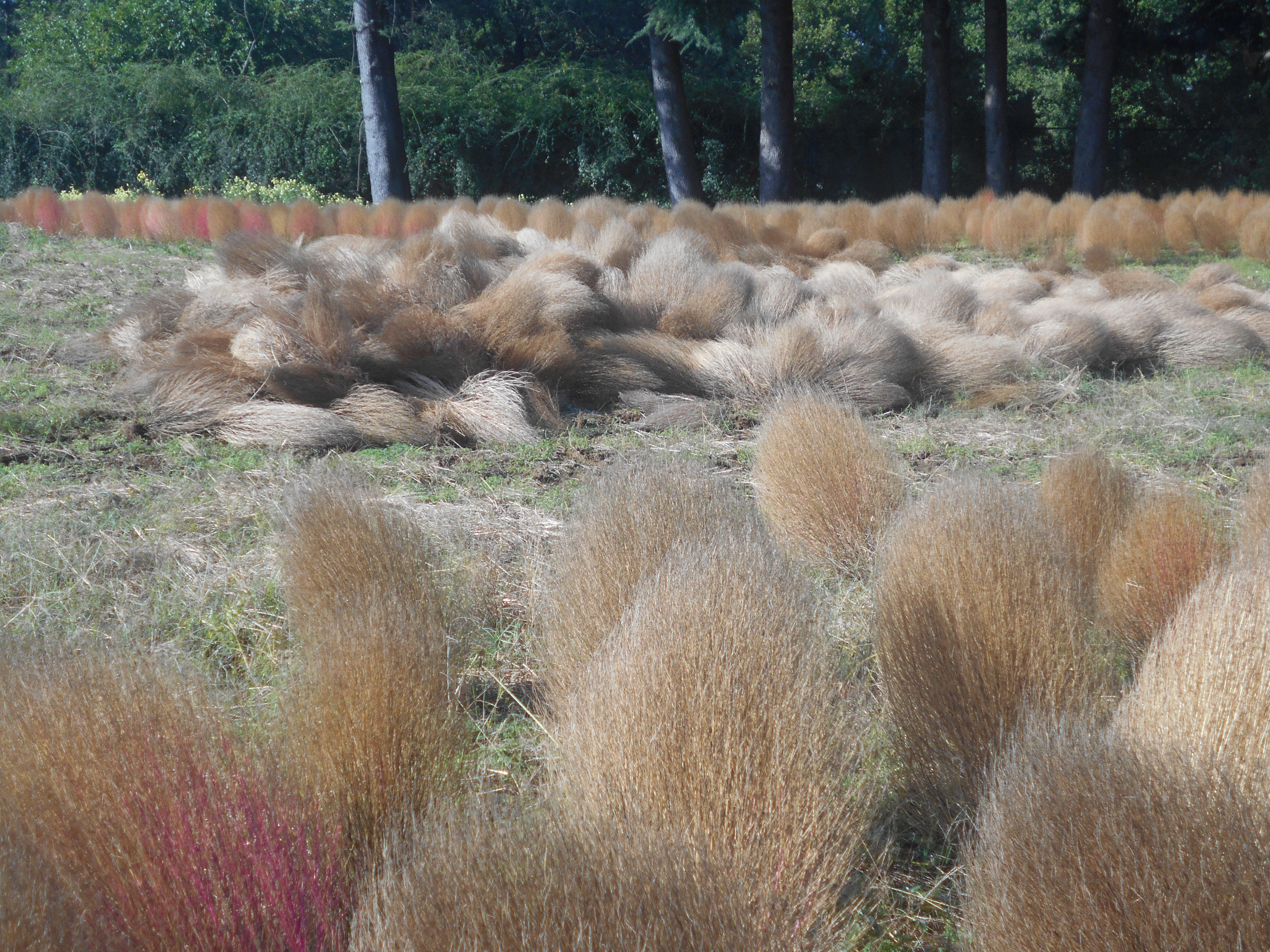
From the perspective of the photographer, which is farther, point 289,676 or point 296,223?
point 296,223

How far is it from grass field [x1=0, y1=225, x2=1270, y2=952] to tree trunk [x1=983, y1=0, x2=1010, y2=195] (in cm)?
1001

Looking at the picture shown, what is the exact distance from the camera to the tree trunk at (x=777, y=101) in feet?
38.6

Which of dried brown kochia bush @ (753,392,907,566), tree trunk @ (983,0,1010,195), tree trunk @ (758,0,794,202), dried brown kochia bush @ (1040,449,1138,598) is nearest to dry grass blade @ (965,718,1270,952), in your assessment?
dried brown kochia bush @ (1040,449,1138,598)

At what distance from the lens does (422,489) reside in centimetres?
364

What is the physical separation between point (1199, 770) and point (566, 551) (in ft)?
4.78

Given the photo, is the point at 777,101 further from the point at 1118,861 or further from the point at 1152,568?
the point at 1118,861

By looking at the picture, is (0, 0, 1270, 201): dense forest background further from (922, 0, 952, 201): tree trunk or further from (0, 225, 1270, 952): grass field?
(0, 225, 1270, 952): grass field

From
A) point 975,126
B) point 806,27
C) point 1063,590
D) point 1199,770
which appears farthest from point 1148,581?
point 806,27

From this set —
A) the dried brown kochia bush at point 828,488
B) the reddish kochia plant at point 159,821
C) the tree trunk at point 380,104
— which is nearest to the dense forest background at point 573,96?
the tree trunk at point 380,104

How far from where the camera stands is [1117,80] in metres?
22.5

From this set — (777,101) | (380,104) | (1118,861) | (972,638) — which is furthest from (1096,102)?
(1118,861)

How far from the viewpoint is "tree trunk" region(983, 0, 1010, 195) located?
46.2 feet

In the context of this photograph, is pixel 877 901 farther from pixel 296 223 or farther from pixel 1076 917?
pixel 296 223

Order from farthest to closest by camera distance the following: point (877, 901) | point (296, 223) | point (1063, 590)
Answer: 1. point (296, 223)
2. point (1063, 590)
3. point (877, 901)
